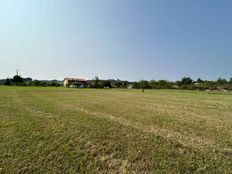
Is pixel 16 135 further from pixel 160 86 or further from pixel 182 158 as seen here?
pixel 160 86

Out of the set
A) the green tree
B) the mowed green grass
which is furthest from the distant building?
the mowed green grass

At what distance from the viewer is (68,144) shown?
6363 mm

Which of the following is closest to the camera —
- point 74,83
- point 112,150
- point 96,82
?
point 112,150

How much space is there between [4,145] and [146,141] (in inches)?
188

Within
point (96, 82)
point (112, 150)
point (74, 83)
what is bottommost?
point (112, 150)

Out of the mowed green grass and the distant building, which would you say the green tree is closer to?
the distant building

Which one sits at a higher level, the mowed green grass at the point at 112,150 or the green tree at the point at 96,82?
the green tree at the point at 96,82

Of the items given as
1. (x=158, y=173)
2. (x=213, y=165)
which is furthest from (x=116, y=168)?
(x=213, y=165)

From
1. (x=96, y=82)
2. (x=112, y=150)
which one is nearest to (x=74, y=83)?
(x=96, y=82)

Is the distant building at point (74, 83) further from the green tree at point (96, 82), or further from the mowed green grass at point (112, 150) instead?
the mowed green grass at point (112, 150)

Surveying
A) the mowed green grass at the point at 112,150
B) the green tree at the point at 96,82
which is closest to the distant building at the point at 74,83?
the green tree at the point at 96,82

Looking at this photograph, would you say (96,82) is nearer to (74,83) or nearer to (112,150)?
(74,83)

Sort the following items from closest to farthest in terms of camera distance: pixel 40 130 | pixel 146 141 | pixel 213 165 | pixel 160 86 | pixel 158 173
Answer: pixel 158 173, pixel 213 165, pixel 146 141, pixel 40 130, pixel 160 86

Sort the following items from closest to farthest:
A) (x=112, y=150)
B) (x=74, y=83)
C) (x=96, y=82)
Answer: (x=112, y=150)
(x=96, y=82)
(x=74, y=83)
